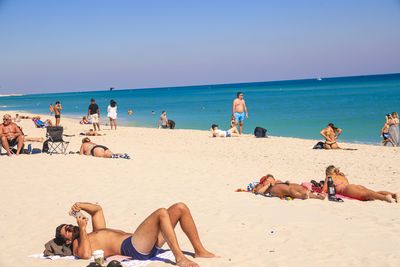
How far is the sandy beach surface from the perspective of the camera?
17.0ft

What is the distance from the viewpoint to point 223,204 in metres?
7.66

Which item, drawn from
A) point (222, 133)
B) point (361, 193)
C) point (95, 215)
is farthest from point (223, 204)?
point (222, 133)

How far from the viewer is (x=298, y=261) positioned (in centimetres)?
484

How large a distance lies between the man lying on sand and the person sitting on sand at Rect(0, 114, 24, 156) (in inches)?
315

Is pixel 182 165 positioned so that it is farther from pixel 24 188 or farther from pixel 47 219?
pixel 47 219

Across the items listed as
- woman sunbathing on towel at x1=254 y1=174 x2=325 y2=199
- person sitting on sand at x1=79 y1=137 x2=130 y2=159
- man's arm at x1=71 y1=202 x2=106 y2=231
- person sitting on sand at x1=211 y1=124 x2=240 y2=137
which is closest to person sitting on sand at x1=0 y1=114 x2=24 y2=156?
person sitting on sand at x1=79 y1=137 x2=130 y2=159

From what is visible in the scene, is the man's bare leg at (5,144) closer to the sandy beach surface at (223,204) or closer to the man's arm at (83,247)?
the sandy beach surface at (223,204)

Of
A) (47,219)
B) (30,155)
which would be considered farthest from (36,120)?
(47,219)

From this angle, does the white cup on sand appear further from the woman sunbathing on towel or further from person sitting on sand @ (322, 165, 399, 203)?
person sitting on sand @ (322, 165, 399, 203)

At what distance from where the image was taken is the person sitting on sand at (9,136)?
12.4 meters

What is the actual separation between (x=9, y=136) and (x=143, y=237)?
8.97 meters

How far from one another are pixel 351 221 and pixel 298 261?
189cm

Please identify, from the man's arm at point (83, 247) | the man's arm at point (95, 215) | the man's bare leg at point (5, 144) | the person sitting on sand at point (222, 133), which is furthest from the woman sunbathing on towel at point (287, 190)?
the person sitting on sand at point (222, 133)

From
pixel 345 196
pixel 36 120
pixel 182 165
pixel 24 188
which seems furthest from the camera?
pixel 36 120
